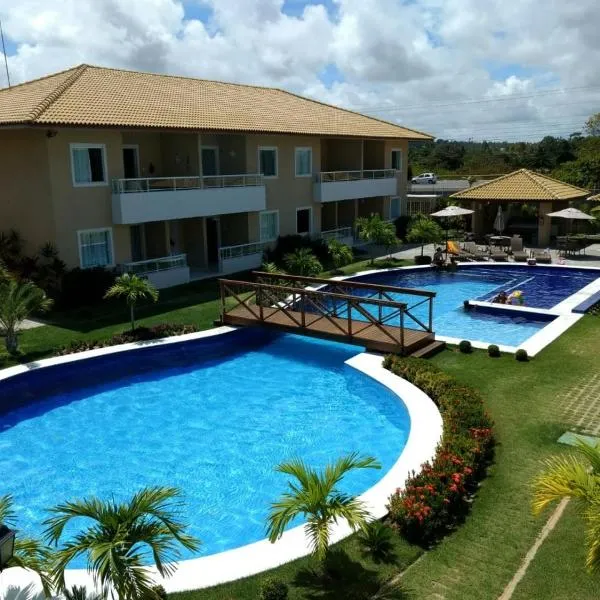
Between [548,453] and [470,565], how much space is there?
3.94m

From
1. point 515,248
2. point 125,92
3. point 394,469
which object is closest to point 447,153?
point 515,248

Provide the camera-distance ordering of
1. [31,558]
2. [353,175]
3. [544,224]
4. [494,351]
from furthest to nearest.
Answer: [353,175] < [544,224] < [494,351] < [31,558]

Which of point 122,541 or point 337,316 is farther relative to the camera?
point 337,316

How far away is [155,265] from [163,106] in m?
7.47

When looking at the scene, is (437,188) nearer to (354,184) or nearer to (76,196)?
(354,184)

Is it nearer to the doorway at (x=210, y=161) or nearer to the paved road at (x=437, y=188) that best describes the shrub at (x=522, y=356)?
the doorway at (x=210, y=161)

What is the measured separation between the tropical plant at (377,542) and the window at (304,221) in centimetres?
2796

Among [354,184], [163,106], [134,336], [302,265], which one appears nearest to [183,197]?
[163,106]

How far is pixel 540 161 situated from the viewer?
290 feet

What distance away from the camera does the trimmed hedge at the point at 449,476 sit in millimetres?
8977

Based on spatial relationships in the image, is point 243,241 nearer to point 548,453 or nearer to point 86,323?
point 86,323

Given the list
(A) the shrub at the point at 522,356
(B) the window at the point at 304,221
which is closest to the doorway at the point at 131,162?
(B) the window at the point at 304,221

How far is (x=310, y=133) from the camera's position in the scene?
3269 cm

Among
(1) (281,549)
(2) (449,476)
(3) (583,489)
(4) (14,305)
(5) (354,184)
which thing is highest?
(5) (354,184)
